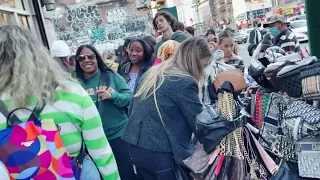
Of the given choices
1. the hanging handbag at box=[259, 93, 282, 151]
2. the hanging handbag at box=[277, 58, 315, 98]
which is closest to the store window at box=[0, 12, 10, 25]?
the hanging handbag at box=[259, 93, 282, 151]

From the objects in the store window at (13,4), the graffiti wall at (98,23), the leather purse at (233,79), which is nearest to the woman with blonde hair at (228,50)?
the leather purse at (233,79)

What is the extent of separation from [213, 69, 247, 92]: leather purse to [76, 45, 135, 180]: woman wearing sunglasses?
1174 mm

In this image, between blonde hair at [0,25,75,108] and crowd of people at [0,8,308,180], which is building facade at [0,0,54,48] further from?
blonde hair at [0,25,75,108]

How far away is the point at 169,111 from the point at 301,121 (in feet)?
3.28

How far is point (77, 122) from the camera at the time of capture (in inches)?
71.7

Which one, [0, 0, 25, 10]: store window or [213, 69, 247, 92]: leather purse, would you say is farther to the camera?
[0, 0, 25, 10]: store window

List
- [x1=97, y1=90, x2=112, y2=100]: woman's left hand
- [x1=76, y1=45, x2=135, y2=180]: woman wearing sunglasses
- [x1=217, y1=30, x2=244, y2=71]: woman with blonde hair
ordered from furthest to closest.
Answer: [x1=217, y1=30, x2=244, y2=71]: woman with blonde hair, [x1=76, y1=45, x2=135, y2=180]: woman wearing sunglasses, [x1=97, y1=90, x2=112, y2=100]: woman's left hand

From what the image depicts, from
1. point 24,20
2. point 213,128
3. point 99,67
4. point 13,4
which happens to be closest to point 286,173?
point 213,128

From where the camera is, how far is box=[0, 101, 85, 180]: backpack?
158cm

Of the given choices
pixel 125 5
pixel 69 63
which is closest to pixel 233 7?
pixel 125 5

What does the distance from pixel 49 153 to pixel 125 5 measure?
27.0 meters

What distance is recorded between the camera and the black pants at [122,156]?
3.30 metres

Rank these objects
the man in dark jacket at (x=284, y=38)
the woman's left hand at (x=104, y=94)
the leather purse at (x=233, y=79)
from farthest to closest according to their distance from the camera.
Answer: the man in dark jacket at (x=284, y=38)
the woman's left hand at (x=104, y=94)
the leather purse at (x=233, y=79)

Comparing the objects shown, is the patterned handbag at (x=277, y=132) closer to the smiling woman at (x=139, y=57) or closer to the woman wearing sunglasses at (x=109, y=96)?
the woman wearing sunglasses at (x=109, y=96)
